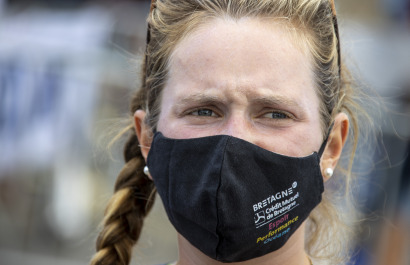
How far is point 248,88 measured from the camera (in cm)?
256

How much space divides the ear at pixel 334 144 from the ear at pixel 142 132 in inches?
30.0

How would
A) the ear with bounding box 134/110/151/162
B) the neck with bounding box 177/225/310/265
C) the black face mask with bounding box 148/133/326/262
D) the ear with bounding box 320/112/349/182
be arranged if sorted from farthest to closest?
1. the ear with bounding box 134/110/151/162
2. the ear with bounding box 320/112/349/182
3. the neck with bounding box 177/225/310/265
4. the black face mask with bounding box 148/133/326/262

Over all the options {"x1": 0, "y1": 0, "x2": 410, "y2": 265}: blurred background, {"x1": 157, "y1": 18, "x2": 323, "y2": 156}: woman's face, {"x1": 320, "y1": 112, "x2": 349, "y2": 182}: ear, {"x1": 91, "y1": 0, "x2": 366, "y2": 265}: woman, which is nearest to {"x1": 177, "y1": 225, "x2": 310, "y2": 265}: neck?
{"x1": 91, "y1": 0, "x2": 366, "y2": 265}: woman

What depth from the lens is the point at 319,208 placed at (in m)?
3.33

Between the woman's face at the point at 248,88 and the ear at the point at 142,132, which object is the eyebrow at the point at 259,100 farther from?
the ear at the point at 142,132

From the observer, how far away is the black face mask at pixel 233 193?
246 centimetres

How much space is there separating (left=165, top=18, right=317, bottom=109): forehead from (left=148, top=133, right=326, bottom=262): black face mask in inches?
9.2

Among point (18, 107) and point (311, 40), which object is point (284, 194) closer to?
point (311, 40)

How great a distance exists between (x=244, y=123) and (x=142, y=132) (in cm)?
61

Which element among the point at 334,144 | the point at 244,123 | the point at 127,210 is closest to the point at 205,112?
the point at 244,123

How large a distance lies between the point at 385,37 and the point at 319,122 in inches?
245

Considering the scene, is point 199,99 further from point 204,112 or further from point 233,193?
point 233,193

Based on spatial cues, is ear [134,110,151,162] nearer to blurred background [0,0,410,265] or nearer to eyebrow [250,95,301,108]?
eyebrow [250,95,301,108]

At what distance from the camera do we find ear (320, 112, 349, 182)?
9.27 ft
